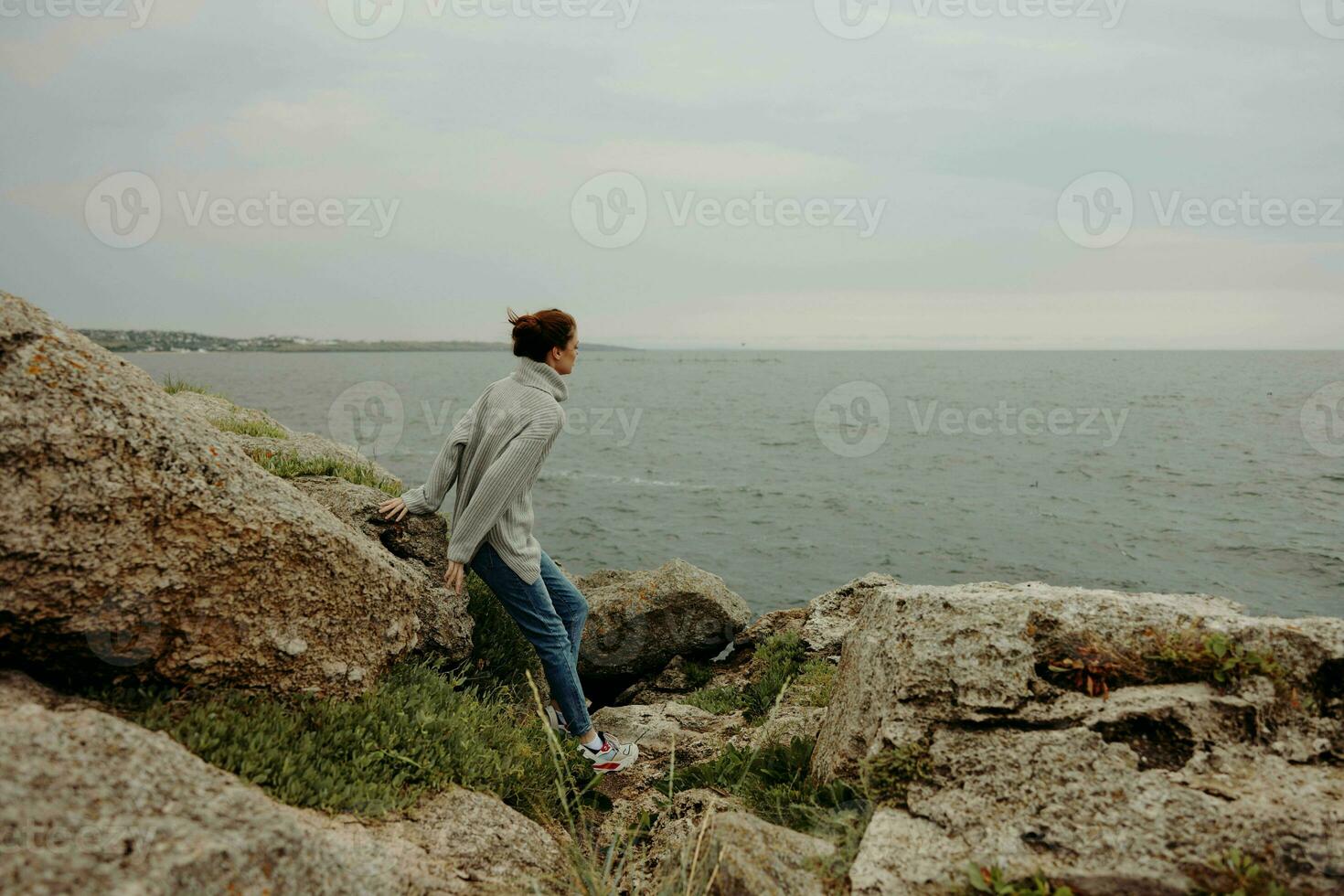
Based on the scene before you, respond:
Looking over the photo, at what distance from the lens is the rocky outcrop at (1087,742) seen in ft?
12.8

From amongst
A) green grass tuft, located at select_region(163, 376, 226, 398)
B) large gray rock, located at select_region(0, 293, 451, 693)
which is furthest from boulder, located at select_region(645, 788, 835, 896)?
green grass tuft, located at select_region(163, 376, 226, 398)

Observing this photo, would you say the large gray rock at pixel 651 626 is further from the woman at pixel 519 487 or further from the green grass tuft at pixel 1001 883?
the green grass tuft at pixel 1001 883

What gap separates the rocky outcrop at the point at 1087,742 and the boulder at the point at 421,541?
141 inches

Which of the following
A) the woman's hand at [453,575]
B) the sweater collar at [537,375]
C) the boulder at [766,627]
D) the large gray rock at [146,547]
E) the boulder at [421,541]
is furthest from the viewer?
the boulder at [766,627]

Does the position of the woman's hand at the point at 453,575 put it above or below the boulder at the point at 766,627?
above

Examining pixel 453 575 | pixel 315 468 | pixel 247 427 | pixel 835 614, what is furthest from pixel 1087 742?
Answer: pixel 247 427

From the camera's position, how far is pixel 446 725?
5.57 m

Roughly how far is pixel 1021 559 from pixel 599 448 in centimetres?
3135

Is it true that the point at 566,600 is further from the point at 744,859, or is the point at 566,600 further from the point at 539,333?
the point at 744,859

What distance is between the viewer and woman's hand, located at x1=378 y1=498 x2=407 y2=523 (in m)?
7.18

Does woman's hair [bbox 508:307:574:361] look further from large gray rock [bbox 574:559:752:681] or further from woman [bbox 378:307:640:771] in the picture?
large gray rock [bbox 574:559:752:681]

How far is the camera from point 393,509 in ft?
23.7

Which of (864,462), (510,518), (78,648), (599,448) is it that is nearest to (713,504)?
(864,462)

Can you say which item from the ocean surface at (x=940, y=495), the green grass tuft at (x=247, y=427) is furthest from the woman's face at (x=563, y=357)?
the ocean surface at (x=940, y=495)
